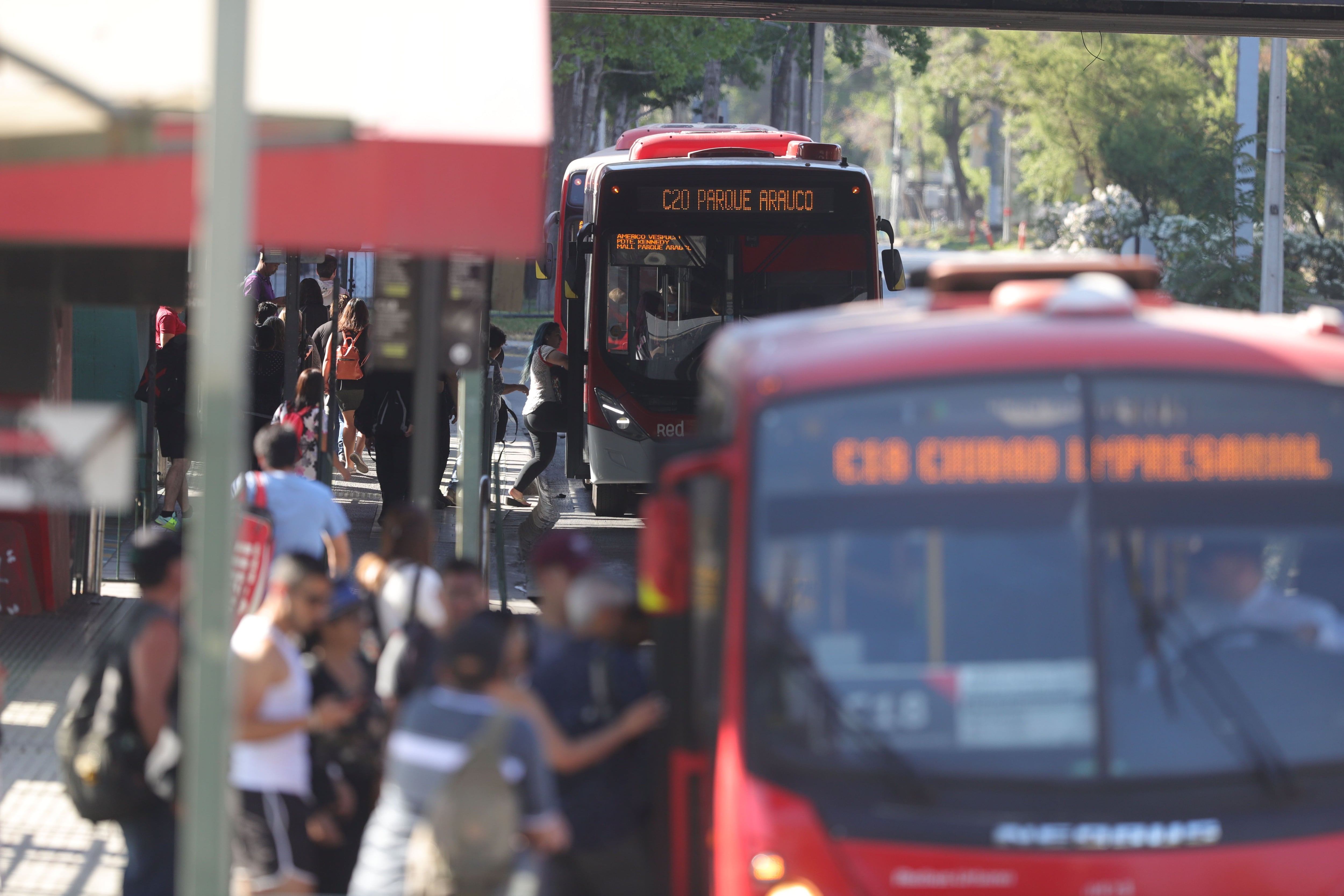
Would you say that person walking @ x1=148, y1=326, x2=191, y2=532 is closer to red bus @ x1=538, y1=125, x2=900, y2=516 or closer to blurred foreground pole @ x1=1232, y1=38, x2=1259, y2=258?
red bus @ x1=538, y1=125, x2=900, y2=516

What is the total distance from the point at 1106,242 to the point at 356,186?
40.3 meters

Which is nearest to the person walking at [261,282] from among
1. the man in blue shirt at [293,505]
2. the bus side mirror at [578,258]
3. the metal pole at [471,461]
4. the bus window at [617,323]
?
the bus side mirror at [578,258]

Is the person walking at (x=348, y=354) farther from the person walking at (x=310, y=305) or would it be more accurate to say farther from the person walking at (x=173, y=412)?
the person walking at (x=173, y=412)

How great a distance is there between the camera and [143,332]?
13.6m

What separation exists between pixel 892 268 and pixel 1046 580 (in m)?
10.6

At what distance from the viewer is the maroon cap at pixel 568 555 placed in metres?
5.59

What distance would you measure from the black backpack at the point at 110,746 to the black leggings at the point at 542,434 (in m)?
9.55

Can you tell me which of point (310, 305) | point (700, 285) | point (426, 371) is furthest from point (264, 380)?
point (426, 371)

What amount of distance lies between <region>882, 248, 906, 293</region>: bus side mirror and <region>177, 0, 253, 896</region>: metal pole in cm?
1095

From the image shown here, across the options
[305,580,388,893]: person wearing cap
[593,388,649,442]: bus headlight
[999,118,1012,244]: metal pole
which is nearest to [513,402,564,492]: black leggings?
[593,388,649,442]: bus headlight

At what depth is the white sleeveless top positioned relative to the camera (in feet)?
17.4

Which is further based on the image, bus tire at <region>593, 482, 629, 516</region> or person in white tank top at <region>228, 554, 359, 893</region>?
bus tire at <region>593, 482, 629, 516</region>

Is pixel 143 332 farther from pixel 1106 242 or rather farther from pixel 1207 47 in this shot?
pixel 1207 47

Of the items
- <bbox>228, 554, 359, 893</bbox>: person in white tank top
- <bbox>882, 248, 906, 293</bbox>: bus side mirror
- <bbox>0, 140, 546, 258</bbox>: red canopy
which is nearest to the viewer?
<bbox>0, 140, 546, 258</bbox>: red canopy
